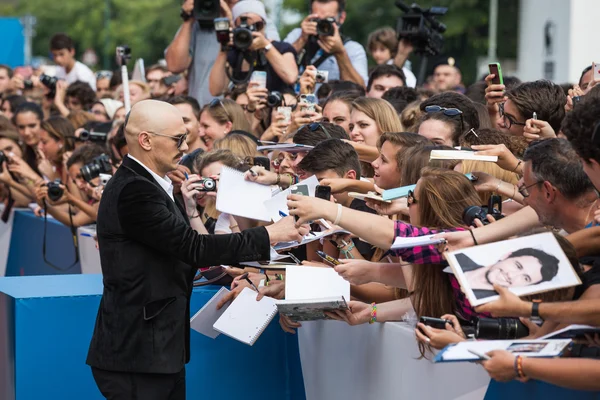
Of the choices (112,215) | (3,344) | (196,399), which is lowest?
(196,399)

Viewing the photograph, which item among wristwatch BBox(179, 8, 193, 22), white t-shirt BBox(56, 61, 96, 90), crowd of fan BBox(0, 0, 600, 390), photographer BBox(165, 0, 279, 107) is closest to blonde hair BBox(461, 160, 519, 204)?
crowd of fan BBox(0, 0, 600, 390)

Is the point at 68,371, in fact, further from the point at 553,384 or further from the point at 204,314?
the point at 553,384

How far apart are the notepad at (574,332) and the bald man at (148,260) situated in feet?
4.83

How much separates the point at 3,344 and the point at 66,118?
5305 millimetres

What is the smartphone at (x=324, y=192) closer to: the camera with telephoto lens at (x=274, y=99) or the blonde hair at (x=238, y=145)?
the blonde hair at (x=238, y=145)

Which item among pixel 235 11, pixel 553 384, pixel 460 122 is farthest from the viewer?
pixel 235 11

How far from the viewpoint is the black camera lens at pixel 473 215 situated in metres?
4.23

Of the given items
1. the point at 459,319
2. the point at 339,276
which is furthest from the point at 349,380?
the point at 459,319

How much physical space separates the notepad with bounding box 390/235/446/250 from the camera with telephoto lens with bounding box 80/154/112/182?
467 cm

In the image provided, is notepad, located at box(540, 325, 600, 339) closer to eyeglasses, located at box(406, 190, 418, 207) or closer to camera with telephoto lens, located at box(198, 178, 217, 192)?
eyeglasses, located at box(406, 190, 418, 207)

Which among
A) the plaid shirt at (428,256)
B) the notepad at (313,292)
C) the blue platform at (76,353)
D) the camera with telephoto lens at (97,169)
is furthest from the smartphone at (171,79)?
the plaid shirt at (428,256)

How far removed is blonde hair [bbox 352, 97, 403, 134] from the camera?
6.51 m

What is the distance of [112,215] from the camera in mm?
4609

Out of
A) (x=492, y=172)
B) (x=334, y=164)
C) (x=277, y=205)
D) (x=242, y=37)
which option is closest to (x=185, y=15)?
(x=242, y=37)
